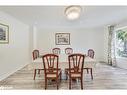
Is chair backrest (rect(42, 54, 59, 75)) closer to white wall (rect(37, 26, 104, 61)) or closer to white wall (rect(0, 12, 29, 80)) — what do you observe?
white wall (rect(0, 12, 29, 80))

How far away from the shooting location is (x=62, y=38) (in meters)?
8.98

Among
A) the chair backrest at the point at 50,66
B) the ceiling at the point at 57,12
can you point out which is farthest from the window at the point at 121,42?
the chair backrest at the point at 50,66

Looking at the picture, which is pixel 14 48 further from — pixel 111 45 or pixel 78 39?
pixel 111 45

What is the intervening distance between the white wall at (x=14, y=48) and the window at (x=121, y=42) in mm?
4112

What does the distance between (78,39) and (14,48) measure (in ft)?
13.6

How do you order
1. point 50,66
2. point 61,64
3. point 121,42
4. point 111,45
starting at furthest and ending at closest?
point 111,45, point 121,42, point 61,64, point 50,66

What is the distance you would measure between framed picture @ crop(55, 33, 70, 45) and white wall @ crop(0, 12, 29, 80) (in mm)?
1808

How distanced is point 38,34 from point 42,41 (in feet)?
1.41

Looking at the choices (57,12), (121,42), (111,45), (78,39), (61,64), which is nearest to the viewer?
(61,64)

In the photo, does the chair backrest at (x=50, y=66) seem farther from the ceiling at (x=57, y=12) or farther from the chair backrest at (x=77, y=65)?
the ceiling at (x=57, y=12)

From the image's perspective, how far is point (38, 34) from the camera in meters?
9.02

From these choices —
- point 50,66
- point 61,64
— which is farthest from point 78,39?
point 50,66

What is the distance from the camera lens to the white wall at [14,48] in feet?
15.9

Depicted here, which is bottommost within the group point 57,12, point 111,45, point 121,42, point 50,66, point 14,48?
point 50,66
